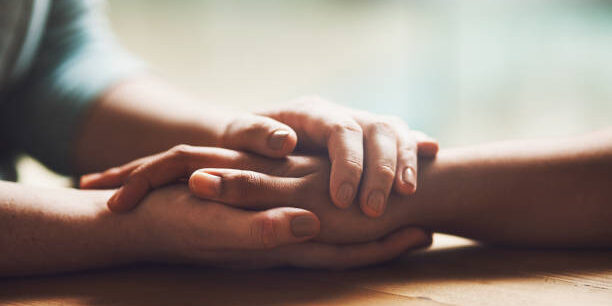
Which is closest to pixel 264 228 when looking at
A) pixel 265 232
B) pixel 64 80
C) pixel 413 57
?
pixel 265 232

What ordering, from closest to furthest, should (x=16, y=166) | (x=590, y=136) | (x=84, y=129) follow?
(x=590, y=136)
(x=84, y=129)
(x=16, y=166)

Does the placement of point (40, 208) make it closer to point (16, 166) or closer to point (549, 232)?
point (16, 166)

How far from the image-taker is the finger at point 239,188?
1.87ft

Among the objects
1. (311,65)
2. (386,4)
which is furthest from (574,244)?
(386,4)

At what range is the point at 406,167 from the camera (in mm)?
614

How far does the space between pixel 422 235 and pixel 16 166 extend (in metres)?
0.86

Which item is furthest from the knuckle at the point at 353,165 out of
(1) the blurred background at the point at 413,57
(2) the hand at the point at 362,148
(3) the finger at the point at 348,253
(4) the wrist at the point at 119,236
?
(1) the blurred background at the point at 413,57

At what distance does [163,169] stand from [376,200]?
28cm

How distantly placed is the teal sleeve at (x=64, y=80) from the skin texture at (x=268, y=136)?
0.11 feet

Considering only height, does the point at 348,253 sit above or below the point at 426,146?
below

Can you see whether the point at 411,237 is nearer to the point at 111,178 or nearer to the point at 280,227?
the point at 280,227

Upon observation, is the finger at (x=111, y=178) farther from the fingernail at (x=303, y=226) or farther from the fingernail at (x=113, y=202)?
the fingernail at (x=303, y=226)

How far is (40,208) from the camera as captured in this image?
1.92ft

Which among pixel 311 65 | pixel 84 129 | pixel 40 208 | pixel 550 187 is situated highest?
pixel 311 65
